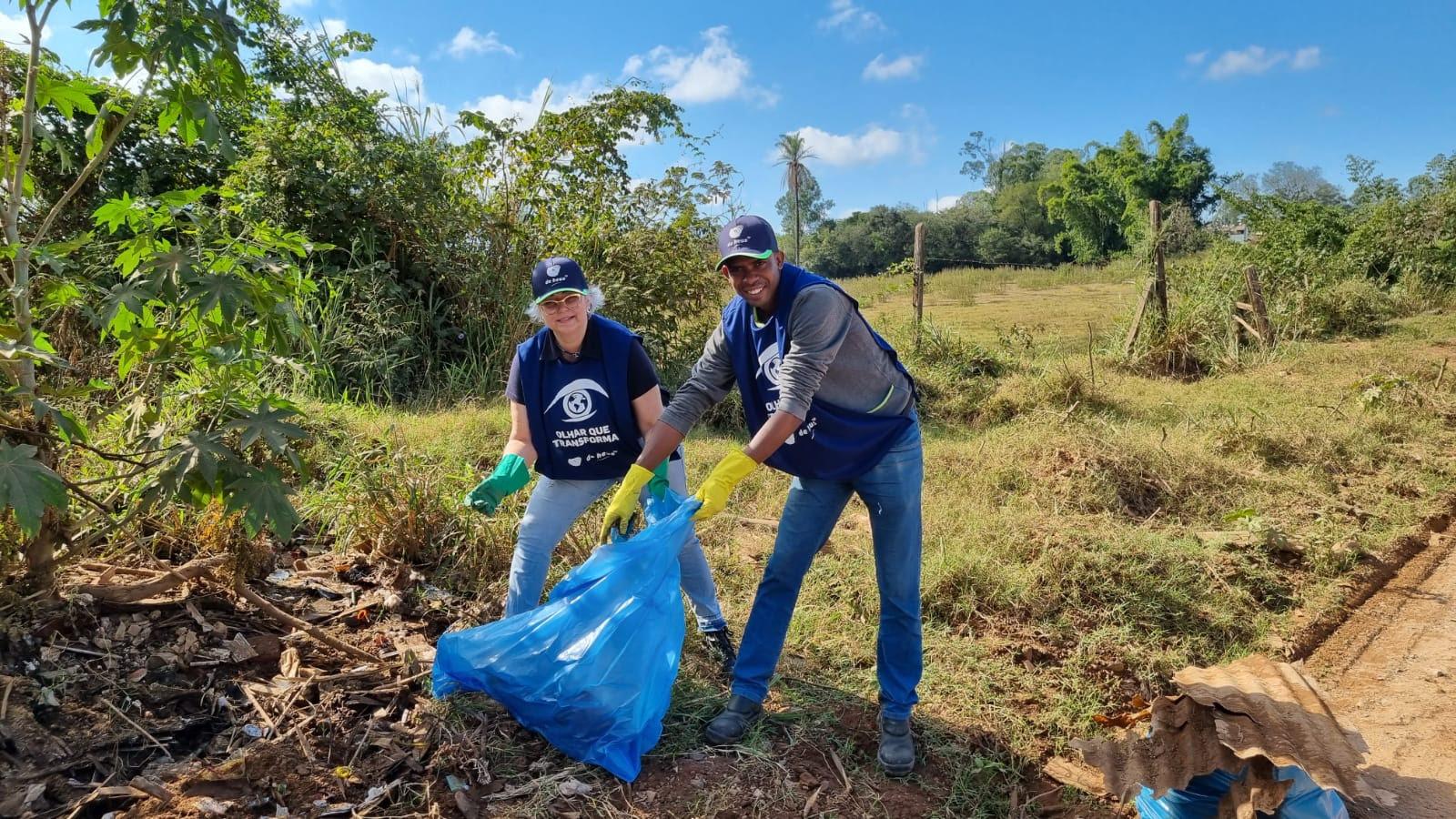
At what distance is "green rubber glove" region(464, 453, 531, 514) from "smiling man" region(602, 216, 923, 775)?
39 centimetres

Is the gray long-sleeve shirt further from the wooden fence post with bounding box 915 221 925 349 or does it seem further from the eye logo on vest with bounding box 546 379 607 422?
the wooden fence post with bounding box 915 221 925 349

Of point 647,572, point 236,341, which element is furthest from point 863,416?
point 236,341

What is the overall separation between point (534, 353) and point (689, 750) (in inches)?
53.1

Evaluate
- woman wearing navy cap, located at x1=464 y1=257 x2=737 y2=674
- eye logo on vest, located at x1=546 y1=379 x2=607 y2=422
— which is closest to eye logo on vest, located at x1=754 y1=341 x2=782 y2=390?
woman wearing navy cap, located at x1=464 y1=257 x2=737 y2=674

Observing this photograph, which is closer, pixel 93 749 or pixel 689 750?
pixel 93 749

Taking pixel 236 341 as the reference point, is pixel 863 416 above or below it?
below

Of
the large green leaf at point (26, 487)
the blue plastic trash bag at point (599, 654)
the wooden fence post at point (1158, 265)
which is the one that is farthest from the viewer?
the wooden fence post at point (1158, 265)

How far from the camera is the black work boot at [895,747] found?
2.54m

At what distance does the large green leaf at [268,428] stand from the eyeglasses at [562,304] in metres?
0.82

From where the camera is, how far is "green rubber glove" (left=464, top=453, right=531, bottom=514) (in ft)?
9.00

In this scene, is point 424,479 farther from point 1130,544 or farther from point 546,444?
point 1130,544

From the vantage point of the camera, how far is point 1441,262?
12.2 meters

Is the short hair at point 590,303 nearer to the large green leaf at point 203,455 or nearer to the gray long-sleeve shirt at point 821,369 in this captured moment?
the gray long-sleeve shirt at point 821,369

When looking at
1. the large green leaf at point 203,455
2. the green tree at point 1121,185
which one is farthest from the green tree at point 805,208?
the large green leaf at point 203,455
